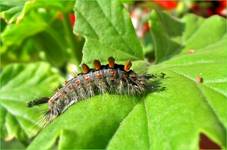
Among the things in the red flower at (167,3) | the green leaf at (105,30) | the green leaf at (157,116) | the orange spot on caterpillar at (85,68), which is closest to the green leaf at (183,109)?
the green leaf at (157,116)

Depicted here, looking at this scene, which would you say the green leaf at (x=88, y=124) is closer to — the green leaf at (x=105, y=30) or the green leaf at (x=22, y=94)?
the green leaf at (x=105, y=30)

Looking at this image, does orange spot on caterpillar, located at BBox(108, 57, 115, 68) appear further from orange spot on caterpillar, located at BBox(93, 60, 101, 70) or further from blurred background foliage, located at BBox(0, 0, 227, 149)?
blurred background foliage, located at BBox(0, 0, 227, 149)

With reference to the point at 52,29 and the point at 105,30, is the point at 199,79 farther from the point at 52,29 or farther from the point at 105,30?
the point at 52,29

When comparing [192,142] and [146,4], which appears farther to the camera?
[146,4]

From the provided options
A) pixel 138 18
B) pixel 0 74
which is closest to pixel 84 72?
pixel 0 74

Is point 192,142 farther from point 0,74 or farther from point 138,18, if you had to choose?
point 138,18
